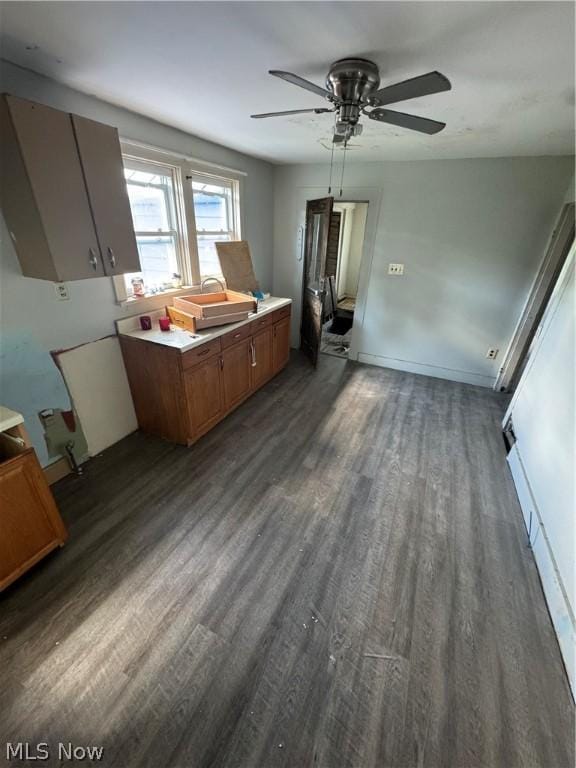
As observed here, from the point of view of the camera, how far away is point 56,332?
1957 millimetres

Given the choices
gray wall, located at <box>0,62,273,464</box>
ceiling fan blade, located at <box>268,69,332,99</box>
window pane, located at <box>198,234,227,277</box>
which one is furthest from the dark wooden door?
ceiling fan blade, located at <box>268,69,332,99</box>

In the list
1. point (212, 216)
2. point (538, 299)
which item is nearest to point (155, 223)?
point (212, 216)

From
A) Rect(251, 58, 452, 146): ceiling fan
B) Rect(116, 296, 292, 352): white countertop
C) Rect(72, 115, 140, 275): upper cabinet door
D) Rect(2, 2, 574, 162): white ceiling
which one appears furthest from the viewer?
Rect(116, 296, 292, 352): white countertop

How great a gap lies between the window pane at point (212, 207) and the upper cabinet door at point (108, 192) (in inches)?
47.2

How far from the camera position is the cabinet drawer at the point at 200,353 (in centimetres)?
223

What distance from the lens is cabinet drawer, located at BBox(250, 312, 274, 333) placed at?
2.98 metres

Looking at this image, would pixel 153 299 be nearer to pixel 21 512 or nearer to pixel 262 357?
pixel 262 357

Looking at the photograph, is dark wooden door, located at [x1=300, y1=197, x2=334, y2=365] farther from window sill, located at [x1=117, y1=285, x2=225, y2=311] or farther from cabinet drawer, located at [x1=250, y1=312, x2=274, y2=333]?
window sill, located at [x1=117, y1=285, x2=225, y2=311]

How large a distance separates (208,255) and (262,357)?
Result: 1214mm

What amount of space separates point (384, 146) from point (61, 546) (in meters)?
3.73

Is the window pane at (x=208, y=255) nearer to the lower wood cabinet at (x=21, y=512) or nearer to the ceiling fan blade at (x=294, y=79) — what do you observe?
the ceiling fan blade at (x=294, y=79)

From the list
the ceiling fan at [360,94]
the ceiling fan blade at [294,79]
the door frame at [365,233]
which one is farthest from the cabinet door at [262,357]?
the ceiling fan blade at [294,79]

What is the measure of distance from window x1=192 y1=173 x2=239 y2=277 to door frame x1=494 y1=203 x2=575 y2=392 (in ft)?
10.3

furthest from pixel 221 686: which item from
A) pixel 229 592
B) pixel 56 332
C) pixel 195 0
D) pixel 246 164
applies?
pixel 246 164
